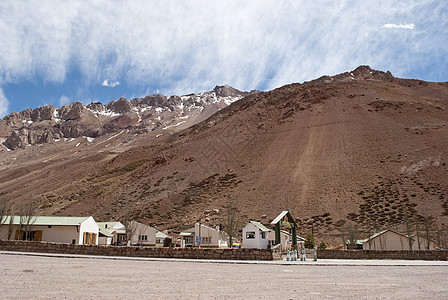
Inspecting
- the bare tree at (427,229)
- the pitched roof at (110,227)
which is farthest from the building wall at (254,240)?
the pitched roof at (110,227)

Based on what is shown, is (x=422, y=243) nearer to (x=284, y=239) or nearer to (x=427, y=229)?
(x=427, y=229)

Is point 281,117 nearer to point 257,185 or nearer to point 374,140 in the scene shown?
point 374,140

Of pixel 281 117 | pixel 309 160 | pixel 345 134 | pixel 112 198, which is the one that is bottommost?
pixel 112 198

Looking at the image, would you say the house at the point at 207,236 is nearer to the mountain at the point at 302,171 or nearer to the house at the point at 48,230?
the mountain at the point at 302,171

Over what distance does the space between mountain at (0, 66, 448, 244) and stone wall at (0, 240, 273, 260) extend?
1026 inches

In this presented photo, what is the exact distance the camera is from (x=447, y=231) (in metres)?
42.2

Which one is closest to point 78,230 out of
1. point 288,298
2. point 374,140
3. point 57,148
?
point 288,298

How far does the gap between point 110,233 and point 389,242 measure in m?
32.4

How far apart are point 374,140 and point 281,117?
1126 inches

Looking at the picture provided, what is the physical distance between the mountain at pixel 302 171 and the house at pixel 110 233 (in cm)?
433

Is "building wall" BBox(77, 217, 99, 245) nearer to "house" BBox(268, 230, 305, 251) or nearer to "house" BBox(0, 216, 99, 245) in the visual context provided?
"house" BBox(0, 216, 99, 245)

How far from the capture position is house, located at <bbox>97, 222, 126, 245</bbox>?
140 ft

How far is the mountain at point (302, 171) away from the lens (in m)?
51.2

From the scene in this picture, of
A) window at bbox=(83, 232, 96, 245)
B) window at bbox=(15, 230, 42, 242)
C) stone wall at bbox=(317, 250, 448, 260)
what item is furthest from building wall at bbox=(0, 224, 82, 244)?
stone wall at bbox=(317, 250, 448, 260)
